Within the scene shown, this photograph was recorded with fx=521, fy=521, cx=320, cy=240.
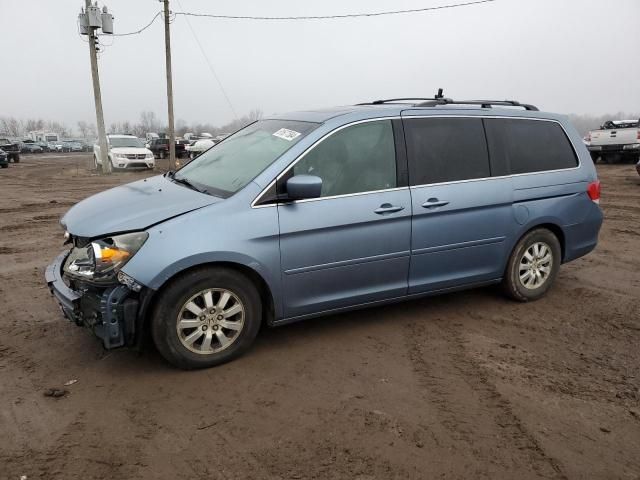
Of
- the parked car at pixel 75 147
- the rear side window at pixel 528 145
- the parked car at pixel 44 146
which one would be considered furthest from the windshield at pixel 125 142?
the parked car at pixel 75 147

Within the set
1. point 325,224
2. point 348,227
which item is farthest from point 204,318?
point 348,227

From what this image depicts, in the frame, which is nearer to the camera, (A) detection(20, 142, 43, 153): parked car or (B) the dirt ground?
(B) the dirt ground

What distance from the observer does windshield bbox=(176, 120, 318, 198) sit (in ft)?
12.9

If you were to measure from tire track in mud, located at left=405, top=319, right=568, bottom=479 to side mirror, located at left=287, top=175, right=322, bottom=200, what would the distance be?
1426 millimetres

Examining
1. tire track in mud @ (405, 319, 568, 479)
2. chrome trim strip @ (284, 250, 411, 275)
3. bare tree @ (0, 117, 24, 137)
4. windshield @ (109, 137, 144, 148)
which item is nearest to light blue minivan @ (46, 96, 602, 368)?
chrome trim strip @ (284, 250, 411, 275)

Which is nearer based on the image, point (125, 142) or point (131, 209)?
point (131, 209)

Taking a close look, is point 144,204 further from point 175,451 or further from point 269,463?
point 269,463

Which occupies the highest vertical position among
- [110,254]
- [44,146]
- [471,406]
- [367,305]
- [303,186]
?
[44,146]

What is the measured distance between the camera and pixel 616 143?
65.2ft

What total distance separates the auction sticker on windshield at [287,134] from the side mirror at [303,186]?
0.49 meters

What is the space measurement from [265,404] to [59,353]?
1740 mm

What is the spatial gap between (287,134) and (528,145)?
2.34m

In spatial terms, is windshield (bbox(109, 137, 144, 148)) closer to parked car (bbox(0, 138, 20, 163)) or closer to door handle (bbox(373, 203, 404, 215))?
parked car (bbox(0, 138, 20, 163))

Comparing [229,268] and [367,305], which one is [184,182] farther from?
[367,305]
